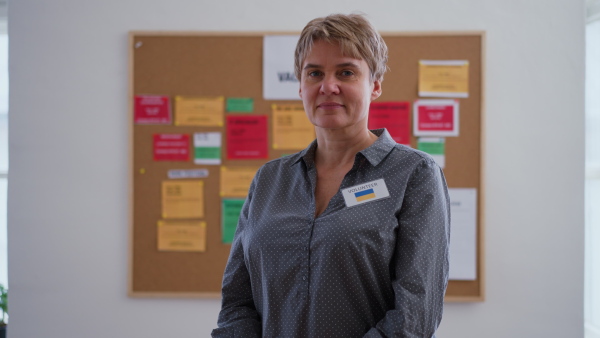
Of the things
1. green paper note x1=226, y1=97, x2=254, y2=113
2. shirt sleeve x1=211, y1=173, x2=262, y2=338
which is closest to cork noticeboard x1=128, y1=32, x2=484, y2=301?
green paper note x1=226, y1=97, x2=254, y2=113

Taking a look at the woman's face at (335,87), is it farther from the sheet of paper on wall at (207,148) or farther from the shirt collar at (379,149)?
the sheet of paper on wall at (207,148)

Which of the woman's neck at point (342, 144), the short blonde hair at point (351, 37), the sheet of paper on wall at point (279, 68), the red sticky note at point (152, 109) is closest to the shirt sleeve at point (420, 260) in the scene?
the woman's neck at point (342, 144)

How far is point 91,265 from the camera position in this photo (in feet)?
7.90

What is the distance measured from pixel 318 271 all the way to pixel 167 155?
4.76ft

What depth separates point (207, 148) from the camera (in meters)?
2.38

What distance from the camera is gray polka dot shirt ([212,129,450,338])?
3.58 ft

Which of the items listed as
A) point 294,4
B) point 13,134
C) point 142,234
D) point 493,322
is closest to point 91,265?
point 142,234

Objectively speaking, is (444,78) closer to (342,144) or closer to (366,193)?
(342,144)

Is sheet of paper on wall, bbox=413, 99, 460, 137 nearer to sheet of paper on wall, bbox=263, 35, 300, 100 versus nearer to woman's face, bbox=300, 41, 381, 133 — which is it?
sheet of paper on wall, bbox=263, 35, 300, 100

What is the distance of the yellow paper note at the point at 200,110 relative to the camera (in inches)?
93.3

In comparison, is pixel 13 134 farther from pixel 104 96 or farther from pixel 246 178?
pixel 246 178

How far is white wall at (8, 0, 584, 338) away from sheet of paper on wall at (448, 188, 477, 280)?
9cm

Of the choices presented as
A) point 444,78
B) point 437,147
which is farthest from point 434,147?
point 444,78

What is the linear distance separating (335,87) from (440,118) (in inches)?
50.4
